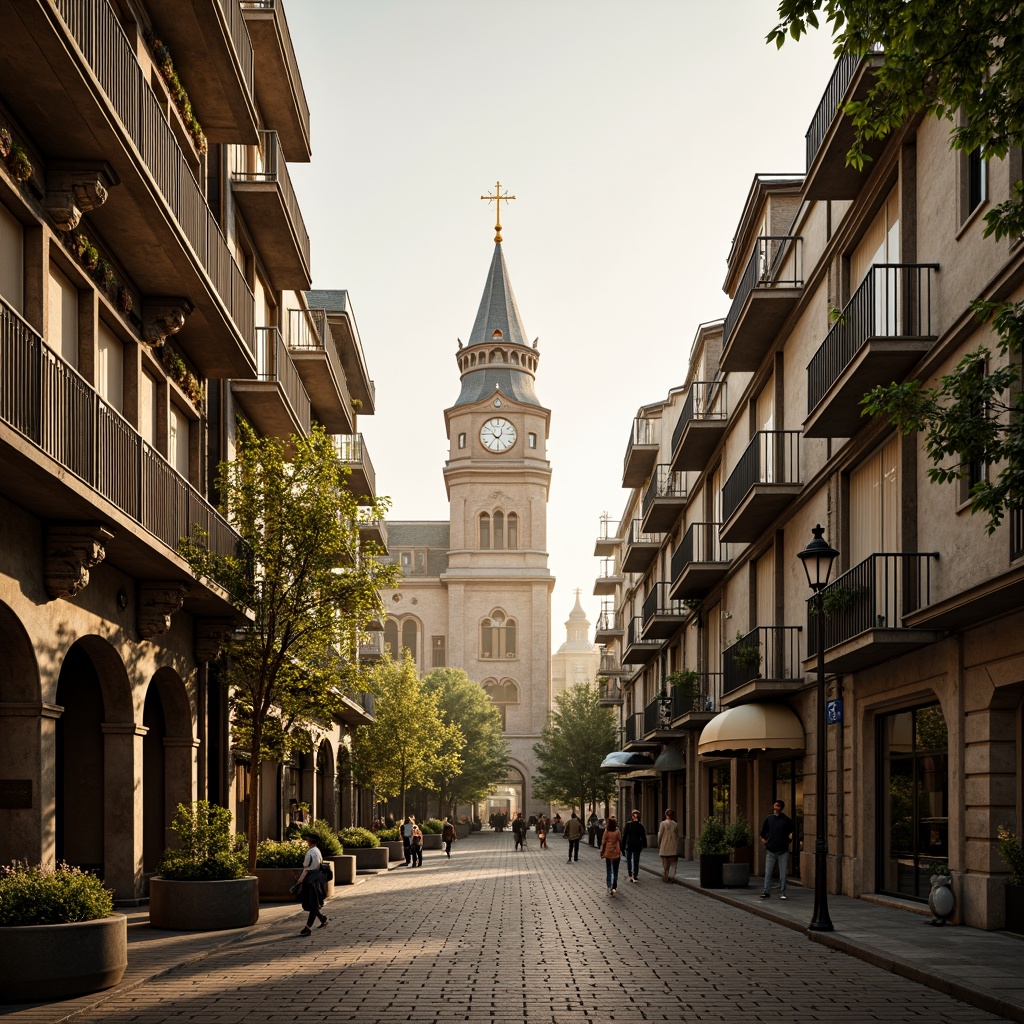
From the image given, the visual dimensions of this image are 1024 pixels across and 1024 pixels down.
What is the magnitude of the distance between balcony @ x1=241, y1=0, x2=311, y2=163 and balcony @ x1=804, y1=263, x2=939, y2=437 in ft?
38.5

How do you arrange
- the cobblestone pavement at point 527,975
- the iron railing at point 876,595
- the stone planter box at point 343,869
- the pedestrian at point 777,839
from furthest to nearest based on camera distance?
1. the stone planter box at point 343,869
2. the pedestrian at point 777,839
3. the iron railing at point 876,595
4. the cobblestone pavement at point 527,975

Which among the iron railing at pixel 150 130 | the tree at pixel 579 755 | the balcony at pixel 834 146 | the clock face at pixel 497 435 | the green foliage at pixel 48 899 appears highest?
the clock face at pixel 497 435

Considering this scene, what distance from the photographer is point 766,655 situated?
2839 cm

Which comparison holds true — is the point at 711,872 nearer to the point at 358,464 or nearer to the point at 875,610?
the point at 875,610

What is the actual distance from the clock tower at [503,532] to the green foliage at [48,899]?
84747 millimetres

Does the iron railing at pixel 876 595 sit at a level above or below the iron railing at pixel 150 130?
below

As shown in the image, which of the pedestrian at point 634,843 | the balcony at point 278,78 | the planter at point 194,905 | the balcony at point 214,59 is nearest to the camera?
the planter at point 194,905

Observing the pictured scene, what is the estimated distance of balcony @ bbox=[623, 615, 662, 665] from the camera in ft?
173

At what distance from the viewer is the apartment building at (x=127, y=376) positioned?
1399 centimetres

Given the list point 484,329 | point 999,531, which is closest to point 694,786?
point 999,531

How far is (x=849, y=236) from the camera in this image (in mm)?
22500

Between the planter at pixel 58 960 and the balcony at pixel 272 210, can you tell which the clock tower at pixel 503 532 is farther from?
the planter at pixel 58 960

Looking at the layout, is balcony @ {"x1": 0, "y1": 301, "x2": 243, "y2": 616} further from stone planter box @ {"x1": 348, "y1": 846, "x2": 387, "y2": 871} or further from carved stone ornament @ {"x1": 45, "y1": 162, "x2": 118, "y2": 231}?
stone planter box @ {"x1": 348, "y1": 846, "x2": 387, "y2": 871}

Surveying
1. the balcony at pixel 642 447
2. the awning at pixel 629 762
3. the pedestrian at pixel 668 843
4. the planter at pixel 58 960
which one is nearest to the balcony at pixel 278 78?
the pedestrian at pixel 668 843
